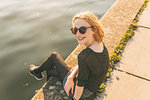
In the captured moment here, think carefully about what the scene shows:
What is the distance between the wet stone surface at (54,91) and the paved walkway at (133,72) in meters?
0.69

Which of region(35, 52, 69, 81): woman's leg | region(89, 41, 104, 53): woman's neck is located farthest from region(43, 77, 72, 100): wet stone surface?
region(89, 41, 104, 53): woman's neck

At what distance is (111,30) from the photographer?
4.34 meters

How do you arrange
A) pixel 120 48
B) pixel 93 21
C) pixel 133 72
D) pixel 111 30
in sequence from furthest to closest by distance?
pixel 111 30 → pixel 120 48 → pixel 133 72 → pixel 93 21

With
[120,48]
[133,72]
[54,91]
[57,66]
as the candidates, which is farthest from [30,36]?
[133,72]

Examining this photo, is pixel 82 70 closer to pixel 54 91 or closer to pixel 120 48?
pixel 54 91

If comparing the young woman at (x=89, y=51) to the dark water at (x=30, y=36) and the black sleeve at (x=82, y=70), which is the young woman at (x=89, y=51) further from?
the dark water at (x=30, y=36)

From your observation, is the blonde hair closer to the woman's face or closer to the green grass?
the woman's face

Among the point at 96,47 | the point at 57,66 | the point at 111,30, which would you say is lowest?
the point at 111,30

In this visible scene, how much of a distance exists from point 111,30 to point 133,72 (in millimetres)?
1563

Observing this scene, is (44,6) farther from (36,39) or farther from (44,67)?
(44,67)

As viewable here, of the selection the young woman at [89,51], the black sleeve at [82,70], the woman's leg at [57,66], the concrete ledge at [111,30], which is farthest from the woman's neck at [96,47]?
the concrete ledge at [111,30]

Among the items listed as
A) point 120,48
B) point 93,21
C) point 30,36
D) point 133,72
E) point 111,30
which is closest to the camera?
point 93,21

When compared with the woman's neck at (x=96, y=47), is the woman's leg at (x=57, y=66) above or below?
below

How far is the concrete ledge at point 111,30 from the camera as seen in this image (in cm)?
285
